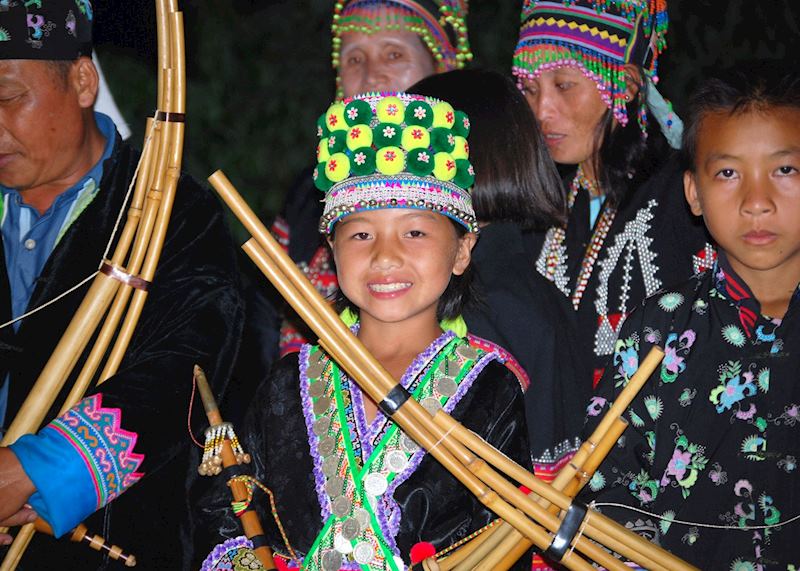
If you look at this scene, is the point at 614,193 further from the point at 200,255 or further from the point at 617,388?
the point at 200,255

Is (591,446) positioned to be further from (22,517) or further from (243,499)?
(22,517)

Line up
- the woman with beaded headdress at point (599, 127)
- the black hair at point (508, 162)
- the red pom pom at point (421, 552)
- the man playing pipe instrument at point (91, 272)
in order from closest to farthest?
1. the red pom pom at point (421, 552)
2. the man playing pipe instrument at point (91, 272)
3. the black hair at point (508, 162)
4. the woman with beaded headdress at point (599, 127)

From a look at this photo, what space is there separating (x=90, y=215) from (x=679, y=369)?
4.56 feet

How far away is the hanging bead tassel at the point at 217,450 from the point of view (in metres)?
2.11

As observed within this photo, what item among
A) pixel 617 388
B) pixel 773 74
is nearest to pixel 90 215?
pixel 617 388

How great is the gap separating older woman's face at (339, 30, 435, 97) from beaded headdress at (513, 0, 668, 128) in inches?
18.1

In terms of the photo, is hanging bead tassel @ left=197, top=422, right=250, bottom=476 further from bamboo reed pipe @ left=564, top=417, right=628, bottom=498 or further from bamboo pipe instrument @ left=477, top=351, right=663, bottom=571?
bamboo reed pipe @ left=564, top=417, right=628, bottom=498

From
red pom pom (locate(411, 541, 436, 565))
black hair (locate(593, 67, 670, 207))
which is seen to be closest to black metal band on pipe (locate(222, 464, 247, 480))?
red pom pom (locate(411, 541, 436, 565))

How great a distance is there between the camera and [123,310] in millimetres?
2377

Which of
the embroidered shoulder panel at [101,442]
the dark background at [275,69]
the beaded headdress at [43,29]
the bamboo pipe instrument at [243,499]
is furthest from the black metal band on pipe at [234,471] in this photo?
the dark background at [275,69]

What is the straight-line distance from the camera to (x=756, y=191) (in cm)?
222

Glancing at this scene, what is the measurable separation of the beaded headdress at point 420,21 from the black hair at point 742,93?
51.1 inches

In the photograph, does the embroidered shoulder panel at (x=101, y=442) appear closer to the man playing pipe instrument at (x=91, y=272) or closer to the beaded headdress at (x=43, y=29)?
the man playing pipe instrument at (x=91, y=272)

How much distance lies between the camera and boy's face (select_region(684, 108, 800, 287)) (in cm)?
221
